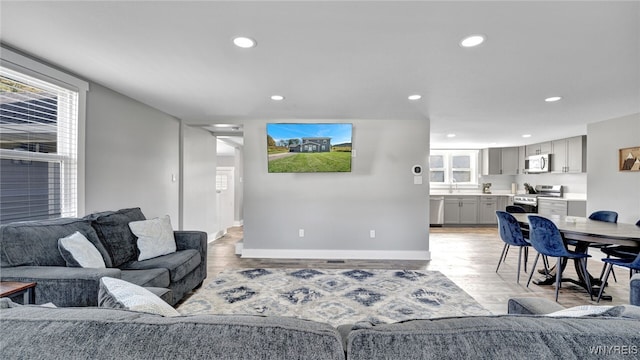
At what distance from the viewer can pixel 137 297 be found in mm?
973

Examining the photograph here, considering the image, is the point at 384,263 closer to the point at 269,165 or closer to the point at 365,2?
the point at 269,165

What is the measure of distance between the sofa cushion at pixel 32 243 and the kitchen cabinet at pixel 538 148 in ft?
28.2

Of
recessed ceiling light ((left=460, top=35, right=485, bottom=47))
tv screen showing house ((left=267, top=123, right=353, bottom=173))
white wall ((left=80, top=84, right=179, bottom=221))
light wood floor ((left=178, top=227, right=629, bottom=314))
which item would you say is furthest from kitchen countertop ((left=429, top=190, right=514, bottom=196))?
white wall ((left=80, top=84, right=179, bottom=221))

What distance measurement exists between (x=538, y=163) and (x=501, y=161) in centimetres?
102

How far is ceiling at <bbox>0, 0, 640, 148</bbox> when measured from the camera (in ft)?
5.26

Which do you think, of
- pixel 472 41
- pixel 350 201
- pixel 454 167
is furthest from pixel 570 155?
pixel 472 41

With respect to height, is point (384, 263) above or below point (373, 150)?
below

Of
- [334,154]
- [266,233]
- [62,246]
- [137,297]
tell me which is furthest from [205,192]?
[137,297]

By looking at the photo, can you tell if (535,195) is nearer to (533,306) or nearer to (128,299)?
(533,306)

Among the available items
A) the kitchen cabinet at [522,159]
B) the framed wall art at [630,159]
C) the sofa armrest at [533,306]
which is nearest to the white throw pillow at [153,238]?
the sofa armrest at [533,306]

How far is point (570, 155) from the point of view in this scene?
19.7 ft

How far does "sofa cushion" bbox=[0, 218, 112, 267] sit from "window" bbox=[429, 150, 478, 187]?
790 centimetres

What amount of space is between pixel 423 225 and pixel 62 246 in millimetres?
4324

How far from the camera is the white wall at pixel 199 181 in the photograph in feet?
15.0
